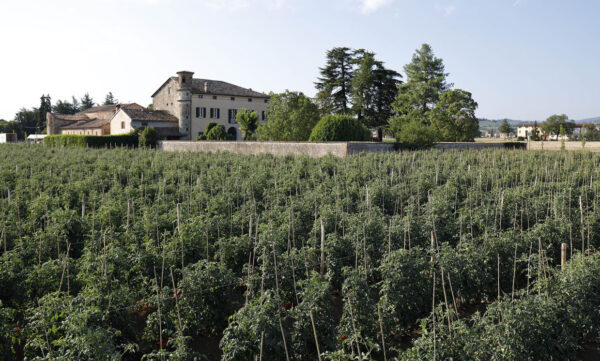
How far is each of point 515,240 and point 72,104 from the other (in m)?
103

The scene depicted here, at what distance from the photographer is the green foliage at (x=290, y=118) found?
99.6 ft

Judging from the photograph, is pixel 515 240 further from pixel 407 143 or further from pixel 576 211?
pixel 407 143

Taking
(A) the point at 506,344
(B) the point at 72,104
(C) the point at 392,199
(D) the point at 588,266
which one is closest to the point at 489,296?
(D) the point at 588,266

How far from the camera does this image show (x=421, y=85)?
37375 millimetres

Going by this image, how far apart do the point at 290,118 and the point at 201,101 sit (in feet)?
57.7

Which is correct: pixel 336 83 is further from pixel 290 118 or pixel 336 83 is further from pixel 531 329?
pixel 531 329

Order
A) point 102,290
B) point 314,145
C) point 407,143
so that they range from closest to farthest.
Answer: point 102,290
point 314,145
point 407,143

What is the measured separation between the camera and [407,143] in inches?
863

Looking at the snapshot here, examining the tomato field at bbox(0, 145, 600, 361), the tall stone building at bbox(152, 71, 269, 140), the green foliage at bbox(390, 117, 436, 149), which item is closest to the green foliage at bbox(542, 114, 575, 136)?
the tall stone building at bbox(152, 71, 269, 140)

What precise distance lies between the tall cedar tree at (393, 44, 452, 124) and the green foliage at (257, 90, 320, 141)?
1091cm

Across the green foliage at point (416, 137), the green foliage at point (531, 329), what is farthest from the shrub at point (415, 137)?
the green foliage at point (531, 329)

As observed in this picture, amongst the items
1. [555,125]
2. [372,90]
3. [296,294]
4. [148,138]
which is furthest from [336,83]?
[555,125]

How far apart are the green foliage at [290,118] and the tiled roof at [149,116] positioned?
50.6 ft

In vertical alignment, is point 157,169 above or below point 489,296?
above
